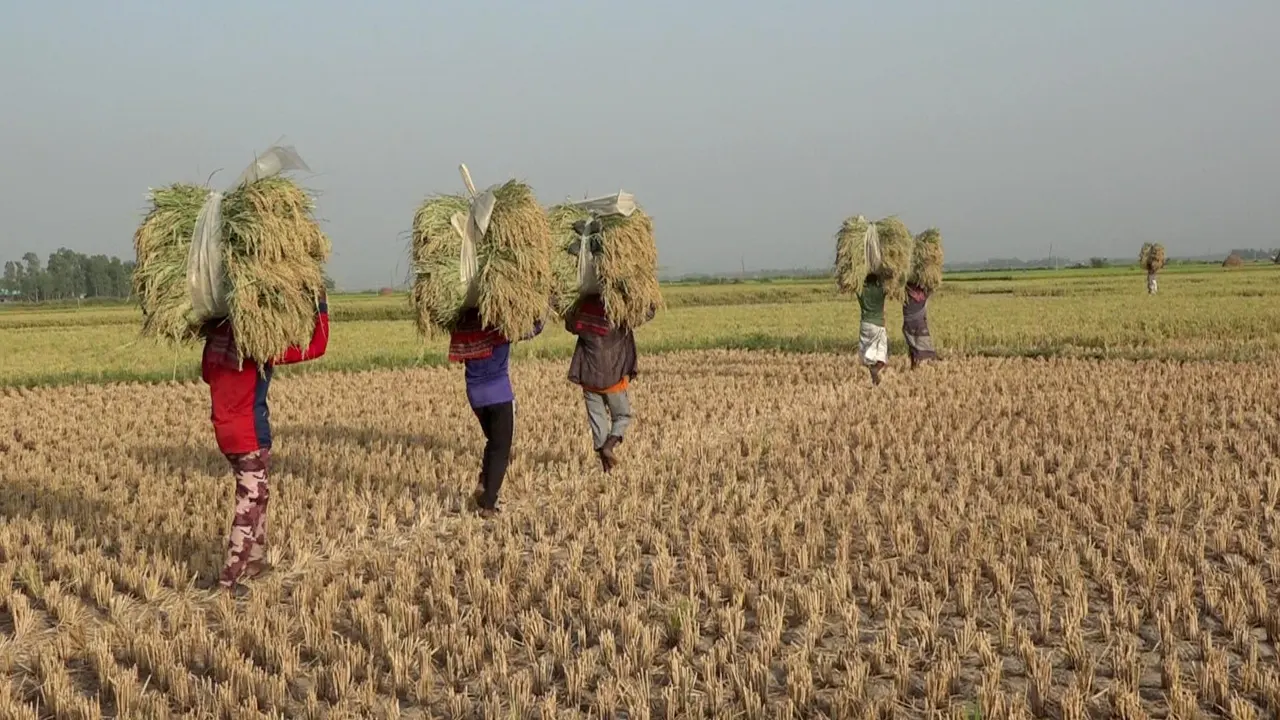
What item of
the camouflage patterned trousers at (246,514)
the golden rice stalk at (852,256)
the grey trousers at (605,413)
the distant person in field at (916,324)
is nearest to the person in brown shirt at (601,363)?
the grey trousers at (605,413)

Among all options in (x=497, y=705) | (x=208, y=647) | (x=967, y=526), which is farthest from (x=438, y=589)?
(x=967, y=526)

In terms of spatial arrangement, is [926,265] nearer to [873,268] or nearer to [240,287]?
[873,268]

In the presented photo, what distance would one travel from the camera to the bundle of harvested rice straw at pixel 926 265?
14.3m

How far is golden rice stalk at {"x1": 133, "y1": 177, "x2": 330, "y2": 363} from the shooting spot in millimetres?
4785

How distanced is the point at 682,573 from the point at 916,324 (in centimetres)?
996

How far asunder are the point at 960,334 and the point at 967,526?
15.5 metres

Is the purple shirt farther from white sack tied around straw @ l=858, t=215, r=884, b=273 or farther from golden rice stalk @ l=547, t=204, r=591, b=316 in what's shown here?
white sack tied around straw @ l=858, t=215, r=884, b=273

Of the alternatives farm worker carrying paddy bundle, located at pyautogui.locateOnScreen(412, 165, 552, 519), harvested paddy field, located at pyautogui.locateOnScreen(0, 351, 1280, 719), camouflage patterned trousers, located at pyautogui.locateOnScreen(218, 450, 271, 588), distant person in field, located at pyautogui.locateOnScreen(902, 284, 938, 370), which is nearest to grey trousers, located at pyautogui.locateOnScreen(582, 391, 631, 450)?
harvested paddy field, located at pyautogui.locateOnScreen(0, 351, 1280, 719)

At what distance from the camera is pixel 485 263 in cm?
606

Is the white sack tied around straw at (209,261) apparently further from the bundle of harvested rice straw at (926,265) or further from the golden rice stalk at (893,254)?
the bundle of harvested rice straw at (926,265)

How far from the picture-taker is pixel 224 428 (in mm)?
5023

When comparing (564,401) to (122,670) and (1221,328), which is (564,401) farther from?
(1221,328)

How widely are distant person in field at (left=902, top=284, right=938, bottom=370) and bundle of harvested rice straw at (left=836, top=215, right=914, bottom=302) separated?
1.37 metres

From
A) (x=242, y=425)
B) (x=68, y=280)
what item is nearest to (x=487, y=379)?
(x=242, y=425)
